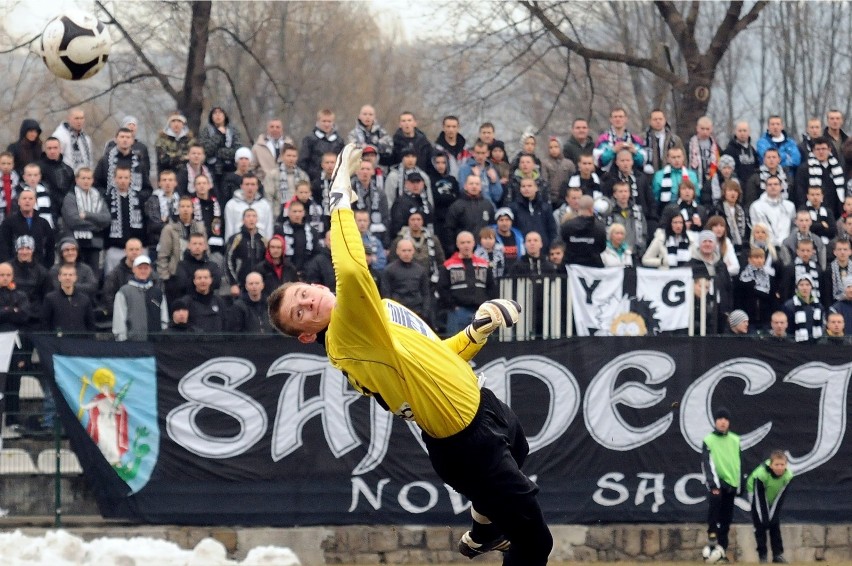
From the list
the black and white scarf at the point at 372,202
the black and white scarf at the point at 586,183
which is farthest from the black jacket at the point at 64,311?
the black and white scarf at the point at 586,183

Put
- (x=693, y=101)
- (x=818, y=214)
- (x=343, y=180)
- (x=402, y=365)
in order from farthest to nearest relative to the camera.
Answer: (x=693, y=101) → (x=818, y=214) → (x=402, y=365) → (x=343, y=180)

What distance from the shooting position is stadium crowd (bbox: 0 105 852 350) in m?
15.7

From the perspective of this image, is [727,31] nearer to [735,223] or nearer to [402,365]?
[735,223]

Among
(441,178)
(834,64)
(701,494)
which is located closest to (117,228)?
(441,178)

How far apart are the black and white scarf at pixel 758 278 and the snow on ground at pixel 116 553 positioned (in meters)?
6.17

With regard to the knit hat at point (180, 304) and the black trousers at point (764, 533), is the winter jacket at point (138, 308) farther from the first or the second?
the black trousers at point (764, 533)

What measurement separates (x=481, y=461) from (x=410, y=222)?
29.7 feet

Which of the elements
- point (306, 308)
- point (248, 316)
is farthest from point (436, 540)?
point (306, 308)

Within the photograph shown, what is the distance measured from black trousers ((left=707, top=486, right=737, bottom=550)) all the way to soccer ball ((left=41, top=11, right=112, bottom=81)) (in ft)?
25.1

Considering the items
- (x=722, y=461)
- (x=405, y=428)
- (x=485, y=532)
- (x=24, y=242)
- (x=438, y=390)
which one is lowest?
(x=722, y=461)

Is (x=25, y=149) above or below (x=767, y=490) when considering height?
above

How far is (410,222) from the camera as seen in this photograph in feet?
54.2

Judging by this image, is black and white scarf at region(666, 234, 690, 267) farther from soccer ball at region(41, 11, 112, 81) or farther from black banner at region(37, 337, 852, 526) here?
soccer ball at region(41, 11, 112, 81)

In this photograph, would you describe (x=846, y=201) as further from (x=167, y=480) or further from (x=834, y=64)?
(x=834, y=64)
